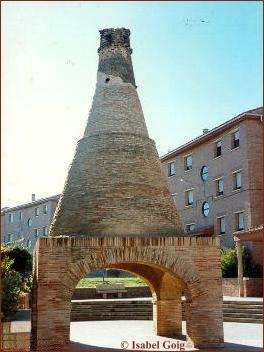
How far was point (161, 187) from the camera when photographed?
13.9 meters

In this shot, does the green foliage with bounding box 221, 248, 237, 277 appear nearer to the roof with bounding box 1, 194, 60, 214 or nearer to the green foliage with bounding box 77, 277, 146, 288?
the green foliage with bounding box 77, 277, 146, 288

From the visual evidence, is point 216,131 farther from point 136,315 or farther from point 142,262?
point 142,262

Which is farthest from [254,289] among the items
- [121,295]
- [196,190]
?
[196,190]

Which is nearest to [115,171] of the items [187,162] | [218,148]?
[218,148]

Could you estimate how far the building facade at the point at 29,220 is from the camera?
5147 cm

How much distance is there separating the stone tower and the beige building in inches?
651

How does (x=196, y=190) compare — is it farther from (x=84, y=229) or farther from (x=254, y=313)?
(x=84, y=229)

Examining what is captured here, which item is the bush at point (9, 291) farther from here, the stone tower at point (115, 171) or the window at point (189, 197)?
the window at point (189, 197)

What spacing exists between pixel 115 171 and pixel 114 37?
4413 mm

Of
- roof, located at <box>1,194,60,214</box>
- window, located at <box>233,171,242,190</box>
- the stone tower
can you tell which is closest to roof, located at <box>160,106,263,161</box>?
window, located at <box>233,171,242,190</box>

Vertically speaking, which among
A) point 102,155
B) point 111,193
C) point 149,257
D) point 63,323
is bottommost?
point 63,323

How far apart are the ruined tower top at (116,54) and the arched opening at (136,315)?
5.83 m

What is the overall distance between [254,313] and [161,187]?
9.52 metres

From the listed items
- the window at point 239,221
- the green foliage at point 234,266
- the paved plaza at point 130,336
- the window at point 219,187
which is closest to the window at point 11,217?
the window at point 219,187
